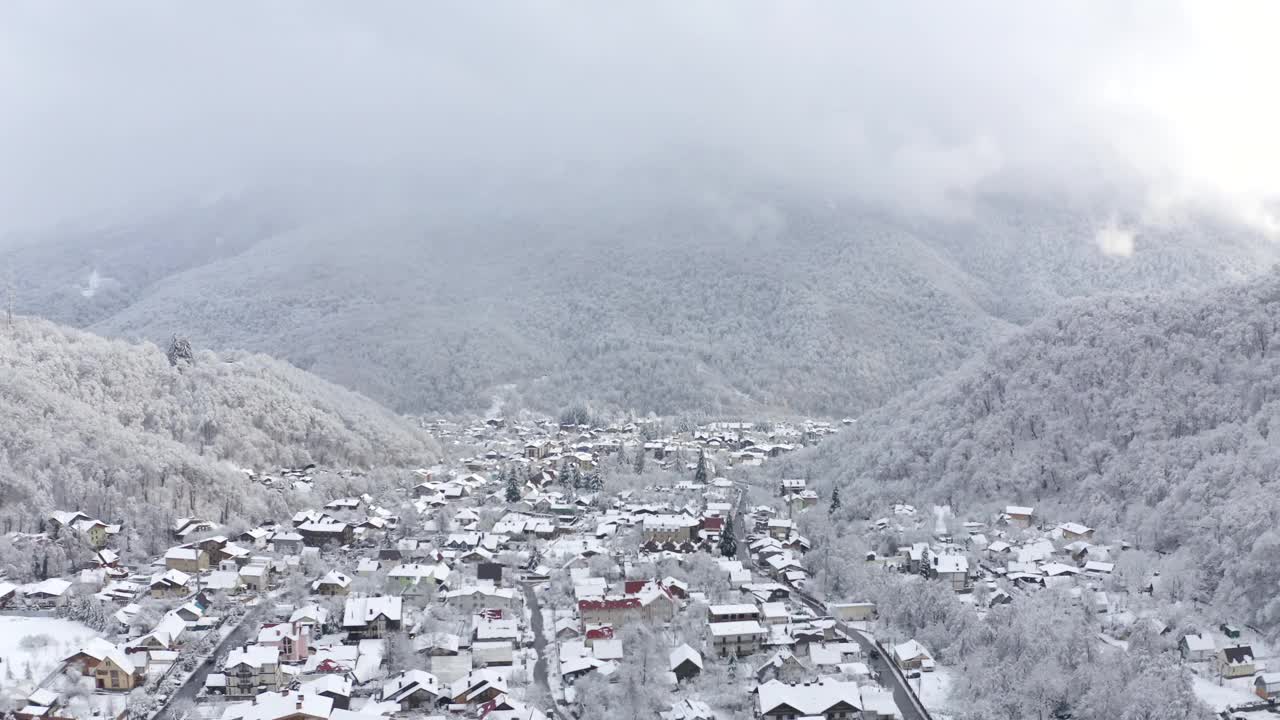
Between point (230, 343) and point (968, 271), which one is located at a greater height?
point (968, 271)

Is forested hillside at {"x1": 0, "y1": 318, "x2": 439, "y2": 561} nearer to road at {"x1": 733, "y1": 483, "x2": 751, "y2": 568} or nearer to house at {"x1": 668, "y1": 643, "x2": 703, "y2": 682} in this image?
road at {"x1": 733, "y1": 483, "x2": 751, "y2": 568}

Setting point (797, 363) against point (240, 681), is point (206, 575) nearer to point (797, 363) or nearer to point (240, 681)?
point (240, 681)

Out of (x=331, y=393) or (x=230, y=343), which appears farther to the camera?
(x=230, y=343)

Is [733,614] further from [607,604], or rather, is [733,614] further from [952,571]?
[952,571]

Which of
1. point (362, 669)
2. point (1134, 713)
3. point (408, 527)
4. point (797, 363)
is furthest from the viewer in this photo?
point (797, 363)

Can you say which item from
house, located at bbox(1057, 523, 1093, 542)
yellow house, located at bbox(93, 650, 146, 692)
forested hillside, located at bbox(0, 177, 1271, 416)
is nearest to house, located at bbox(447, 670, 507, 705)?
yellow house, located at bbox(93, 650, 146, 692)

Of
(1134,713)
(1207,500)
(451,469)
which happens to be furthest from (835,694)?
(451,469)
